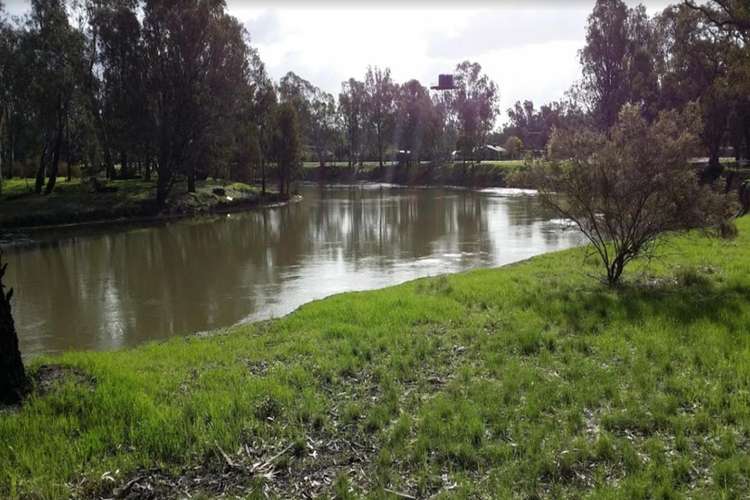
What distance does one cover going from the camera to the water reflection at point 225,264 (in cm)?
1409

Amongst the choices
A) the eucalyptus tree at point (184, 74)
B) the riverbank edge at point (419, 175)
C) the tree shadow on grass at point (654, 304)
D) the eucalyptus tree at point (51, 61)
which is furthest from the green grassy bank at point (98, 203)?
the tree shadow on grass at point (654, 304)

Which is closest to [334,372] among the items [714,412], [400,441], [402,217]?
[400,441]

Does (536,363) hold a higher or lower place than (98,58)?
lower

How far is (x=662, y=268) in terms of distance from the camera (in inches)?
518

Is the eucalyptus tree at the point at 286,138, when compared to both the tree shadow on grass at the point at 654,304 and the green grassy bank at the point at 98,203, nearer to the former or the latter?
the green grassy bank at the point at 98,203

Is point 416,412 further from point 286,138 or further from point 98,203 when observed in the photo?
point 286,138

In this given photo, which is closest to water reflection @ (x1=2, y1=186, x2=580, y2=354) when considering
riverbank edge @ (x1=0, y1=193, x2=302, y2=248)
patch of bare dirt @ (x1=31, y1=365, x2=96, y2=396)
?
riverbank edge @ (x1=0, y1=193, x2=302, y2=248)

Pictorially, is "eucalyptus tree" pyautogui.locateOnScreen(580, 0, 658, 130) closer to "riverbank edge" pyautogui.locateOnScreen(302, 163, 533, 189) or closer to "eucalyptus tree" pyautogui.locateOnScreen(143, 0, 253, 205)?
"riverbank edge" pyautogui.locateOnScreen(302, 163, 533, 189)

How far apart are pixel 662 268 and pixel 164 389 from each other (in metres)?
11.2

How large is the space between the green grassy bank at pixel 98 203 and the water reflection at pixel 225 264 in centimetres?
365

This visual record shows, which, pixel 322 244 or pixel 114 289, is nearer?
pixel 114 289

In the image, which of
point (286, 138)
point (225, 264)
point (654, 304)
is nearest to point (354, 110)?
point (286, 138)

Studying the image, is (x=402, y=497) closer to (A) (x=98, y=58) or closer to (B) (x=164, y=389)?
(B) (x=164, y=389)

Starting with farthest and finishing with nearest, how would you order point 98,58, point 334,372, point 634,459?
point 98,58
point 334,372
point 634,459
